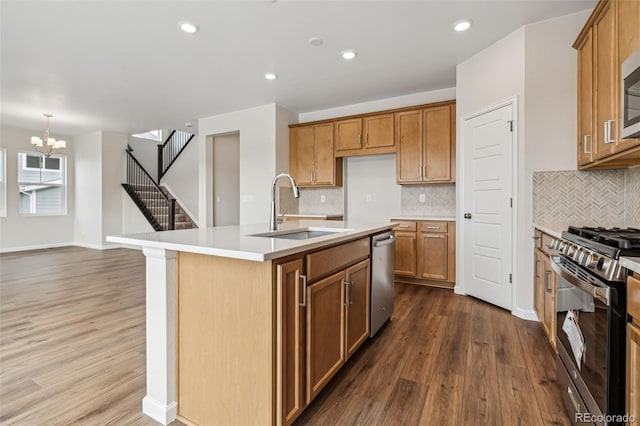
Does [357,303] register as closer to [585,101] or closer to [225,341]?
[225,341]

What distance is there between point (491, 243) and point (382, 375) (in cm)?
204

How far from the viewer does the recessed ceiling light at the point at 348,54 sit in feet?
11.1

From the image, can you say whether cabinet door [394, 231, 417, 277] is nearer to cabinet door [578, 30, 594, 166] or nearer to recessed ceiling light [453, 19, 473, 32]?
cabinet door [578, 30, 594, 166]

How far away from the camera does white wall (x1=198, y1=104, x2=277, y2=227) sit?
5.17 metres

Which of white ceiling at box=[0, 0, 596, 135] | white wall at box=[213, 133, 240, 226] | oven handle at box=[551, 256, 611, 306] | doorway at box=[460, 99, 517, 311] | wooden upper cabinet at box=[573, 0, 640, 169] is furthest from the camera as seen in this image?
white wall at box=[213, 133, 240, 226]

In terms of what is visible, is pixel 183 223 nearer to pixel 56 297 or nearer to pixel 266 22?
pixel 56 297

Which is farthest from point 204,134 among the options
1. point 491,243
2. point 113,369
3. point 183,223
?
point 491,243

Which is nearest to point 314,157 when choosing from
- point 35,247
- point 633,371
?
point 633,371

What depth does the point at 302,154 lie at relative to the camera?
5285 millimetres

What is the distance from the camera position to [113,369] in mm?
2062

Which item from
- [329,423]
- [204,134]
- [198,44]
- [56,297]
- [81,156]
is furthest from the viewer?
[81,156]

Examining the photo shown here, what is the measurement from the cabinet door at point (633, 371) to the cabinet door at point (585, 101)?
185cm

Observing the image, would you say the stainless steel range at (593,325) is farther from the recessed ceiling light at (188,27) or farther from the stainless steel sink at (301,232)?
the recessed ceiling light at (188,27)

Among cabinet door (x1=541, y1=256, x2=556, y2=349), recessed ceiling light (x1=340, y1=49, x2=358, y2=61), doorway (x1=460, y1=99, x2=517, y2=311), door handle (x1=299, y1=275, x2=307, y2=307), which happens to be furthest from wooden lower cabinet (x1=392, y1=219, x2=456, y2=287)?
door handle (x1=299, y1=275, x2=307, y2=307)
